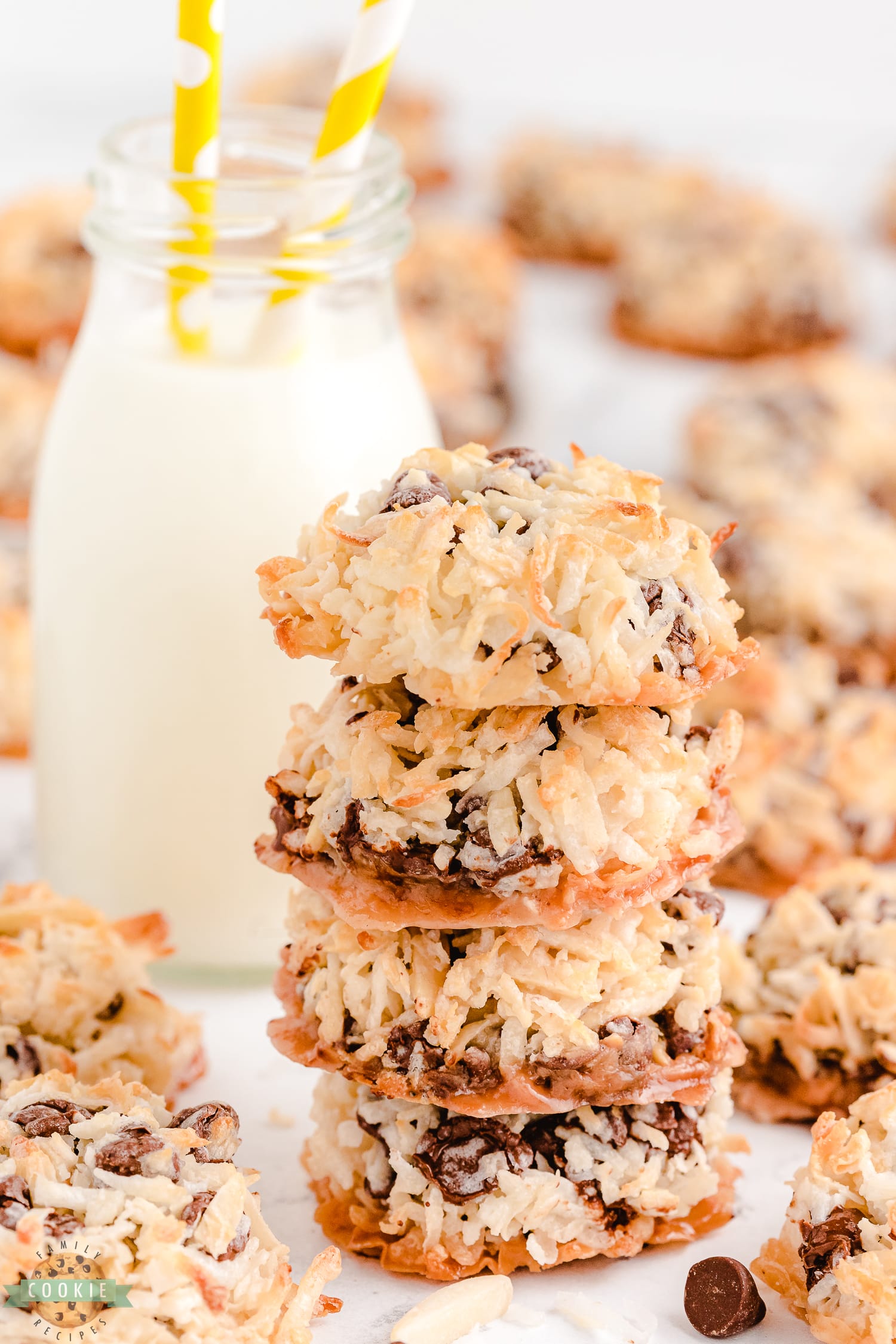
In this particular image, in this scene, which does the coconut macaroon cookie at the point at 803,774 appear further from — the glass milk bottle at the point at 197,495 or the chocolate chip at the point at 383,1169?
the chocolate chip at the point at 383,1169

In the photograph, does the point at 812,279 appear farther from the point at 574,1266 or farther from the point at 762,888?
the point at 574,1266

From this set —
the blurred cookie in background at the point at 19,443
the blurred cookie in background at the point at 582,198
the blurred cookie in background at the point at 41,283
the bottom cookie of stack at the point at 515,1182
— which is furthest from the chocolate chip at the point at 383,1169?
the blurred cookie in background at the point at 582,198

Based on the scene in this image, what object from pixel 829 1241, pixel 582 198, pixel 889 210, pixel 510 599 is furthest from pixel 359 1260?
pixel 889 210

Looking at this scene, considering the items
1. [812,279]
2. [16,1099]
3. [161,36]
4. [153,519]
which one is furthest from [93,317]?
[161,36]

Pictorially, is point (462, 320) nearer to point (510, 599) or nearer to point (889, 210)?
point (889, 210)

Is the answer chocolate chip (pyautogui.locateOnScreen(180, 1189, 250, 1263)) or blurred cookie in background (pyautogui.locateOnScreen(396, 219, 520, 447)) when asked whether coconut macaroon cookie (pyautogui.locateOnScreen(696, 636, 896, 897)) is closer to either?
chocolate chip (pyautogui.locateOnScreen(180, 1189, 250, 1263))
